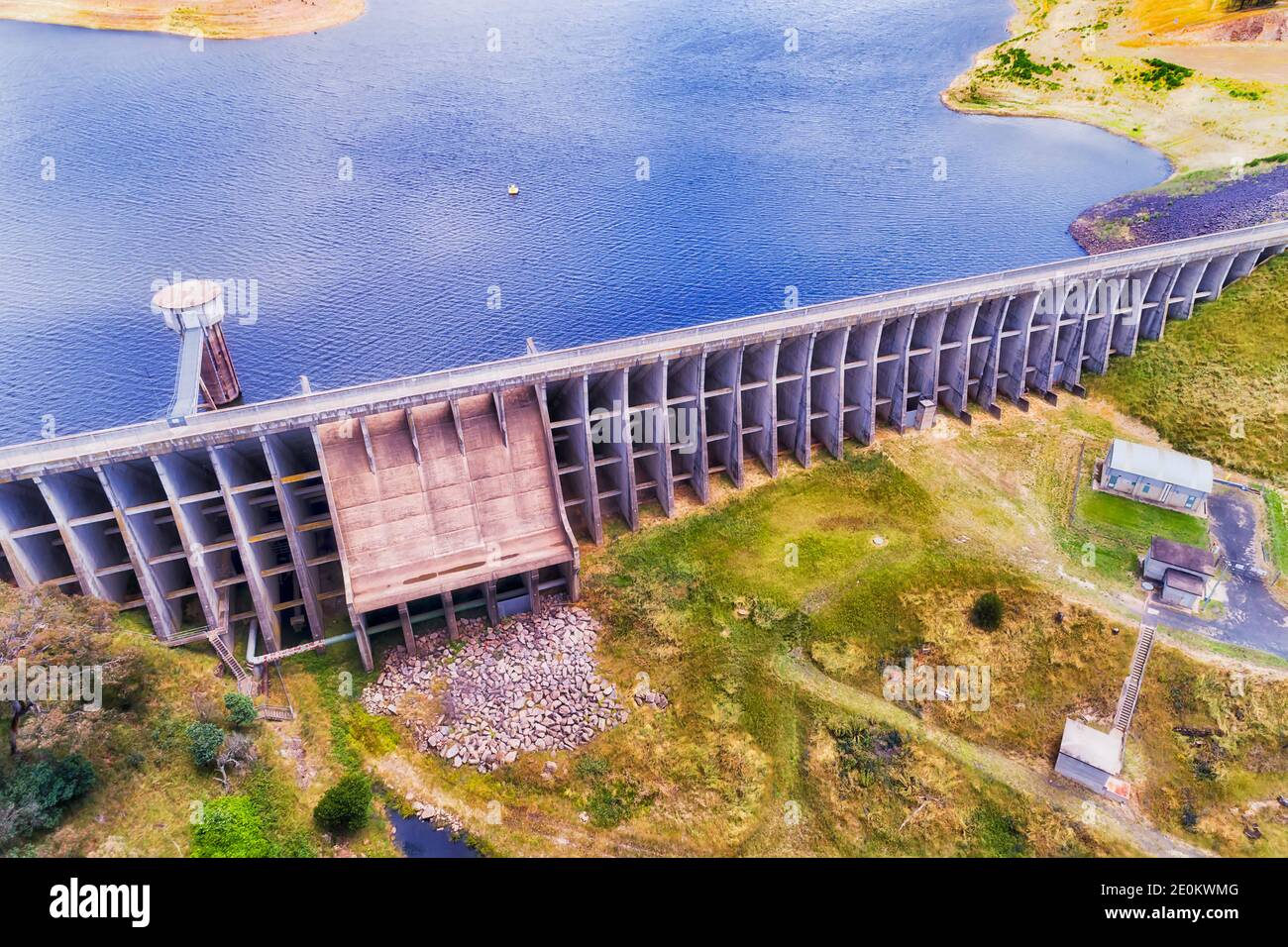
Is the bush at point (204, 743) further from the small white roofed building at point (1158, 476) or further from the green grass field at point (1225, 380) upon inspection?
the green grass field at point (1225, 380)

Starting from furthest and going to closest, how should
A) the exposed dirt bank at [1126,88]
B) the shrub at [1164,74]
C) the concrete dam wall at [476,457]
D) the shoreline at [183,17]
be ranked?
the shoreline at [183,17]
the shrub at [1164,74]
the exposed dirt bank at [1126,88]
the concrete dam wall at [476,457]

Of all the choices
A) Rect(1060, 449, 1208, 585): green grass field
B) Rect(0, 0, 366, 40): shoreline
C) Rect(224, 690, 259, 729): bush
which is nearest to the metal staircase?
Rect(1060, 449, 1208, 585): green grass field

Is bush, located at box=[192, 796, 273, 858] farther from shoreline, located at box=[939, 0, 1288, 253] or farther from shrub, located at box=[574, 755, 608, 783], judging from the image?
shoreline, located at box=[939, 0, 1288, 253]

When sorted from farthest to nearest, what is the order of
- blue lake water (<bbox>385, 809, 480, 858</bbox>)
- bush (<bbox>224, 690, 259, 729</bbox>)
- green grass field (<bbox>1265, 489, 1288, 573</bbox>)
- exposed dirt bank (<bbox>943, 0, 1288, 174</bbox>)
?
exposed dirt bank (<bbox>943, 0, 1288, 174</bbox>), green grass field (<bbox>1265, 489, 1288, 573</bbox>), bush (<bbox>224, 690, 259, 729</bbox>), blue lake water (<bbox>385, 809, 480, 858</bbox>)

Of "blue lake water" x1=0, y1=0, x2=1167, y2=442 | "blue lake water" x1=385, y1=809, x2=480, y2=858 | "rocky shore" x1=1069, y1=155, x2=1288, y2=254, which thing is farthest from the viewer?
"rocky shore" x1=1069, y1=155, x2=1288, y2=254

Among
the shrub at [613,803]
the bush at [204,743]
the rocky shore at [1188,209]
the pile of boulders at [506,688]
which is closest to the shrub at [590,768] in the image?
the shrub at [613,803]

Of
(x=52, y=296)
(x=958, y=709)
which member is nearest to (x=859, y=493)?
(x=958, y=709)
